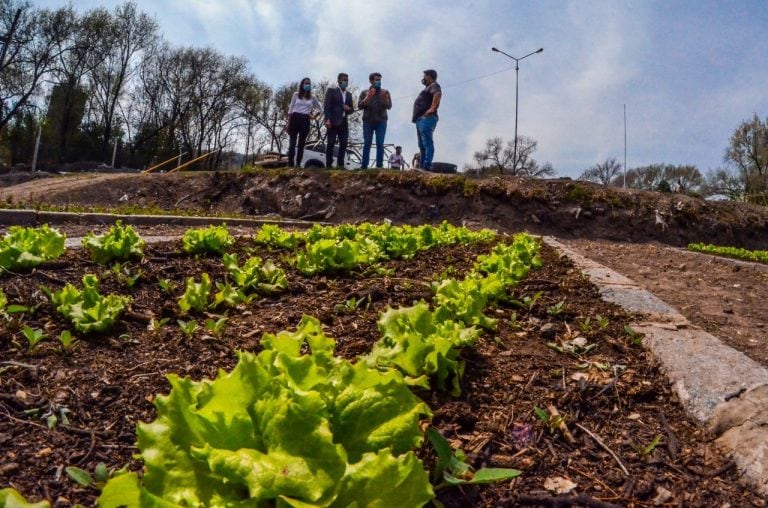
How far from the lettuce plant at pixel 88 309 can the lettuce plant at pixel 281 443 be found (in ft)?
4.47

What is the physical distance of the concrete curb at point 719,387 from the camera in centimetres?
172

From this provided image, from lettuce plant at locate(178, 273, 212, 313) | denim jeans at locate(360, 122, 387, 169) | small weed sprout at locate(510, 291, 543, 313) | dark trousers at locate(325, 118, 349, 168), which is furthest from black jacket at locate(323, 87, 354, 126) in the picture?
lettuce plant at locate(178, 273, 212, 313)

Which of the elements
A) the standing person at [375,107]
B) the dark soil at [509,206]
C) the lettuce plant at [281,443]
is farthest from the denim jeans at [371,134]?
the lettuce plant at [281,443]

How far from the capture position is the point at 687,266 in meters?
6.57

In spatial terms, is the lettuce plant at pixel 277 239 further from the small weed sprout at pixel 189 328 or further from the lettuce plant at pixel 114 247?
the small weed sprout at pixel 189 328

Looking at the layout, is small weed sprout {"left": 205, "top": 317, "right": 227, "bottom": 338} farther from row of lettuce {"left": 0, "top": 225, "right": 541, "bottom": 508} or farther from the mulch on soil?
row of lettuce {"left": 0, "top": 225, "right": 541, "bottom": 508}

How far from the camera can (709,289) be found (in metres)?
5.14

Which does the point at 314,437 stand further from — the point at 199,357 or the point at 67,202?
the point at 67,202

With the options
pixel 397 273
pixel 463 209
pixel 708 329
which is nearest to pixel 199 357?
pixel 397 273

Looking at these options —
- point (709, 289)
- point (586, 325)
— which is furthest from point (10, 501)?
point (709, 289)

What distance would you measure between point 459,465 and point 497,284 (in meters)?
1.69

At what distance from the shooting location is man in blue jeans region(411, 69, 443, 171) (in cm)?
1223

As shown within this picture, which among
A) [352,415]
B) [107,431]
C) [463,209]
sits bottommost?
[107,431]

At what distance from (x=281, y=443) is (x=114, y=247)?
301 centimetres
